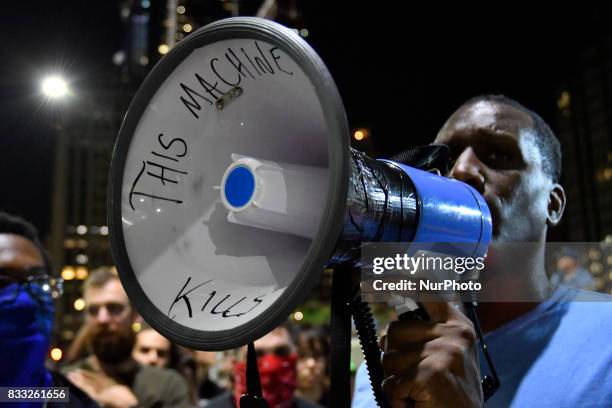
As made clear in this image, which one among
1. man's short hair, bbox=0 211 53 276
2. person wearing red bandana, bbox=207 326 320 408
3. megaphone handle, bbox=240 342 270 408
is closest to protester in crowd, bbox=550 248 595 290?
megaphone handle, bbox=240 342 270 408

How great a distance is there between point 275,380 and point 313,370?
1.41 m

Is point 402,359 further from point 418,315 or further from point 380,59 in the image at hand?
point 380,59

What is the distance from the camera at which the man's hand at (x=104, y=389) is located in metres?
3.03

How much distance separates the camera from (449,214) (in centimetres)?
96

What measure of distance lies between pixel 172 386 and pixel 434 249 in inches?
108

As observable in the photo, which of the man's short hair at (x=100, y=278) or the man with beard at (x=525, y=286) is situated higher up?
the man's short hair at (x=100, y=278)

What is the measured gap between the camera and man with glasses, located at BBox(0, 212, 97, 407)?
1.81m

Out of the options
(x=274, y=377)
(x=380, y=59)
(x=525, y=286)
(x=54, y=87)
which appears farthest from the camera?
(x=380, y=59)

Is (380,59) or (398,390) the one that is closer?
(398,390)

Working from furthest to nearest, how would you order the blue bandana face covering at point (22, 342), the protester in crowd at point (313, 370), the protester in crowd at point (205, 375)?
1. the protester in crowd at point (205, 375)
2. the protester in crowd at point (313, 370)
3. the blue bandana face covering at point (22, 342)

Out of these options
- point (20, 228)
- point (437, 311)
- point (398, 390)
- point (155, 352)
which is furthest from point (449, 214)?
point (155, 352)

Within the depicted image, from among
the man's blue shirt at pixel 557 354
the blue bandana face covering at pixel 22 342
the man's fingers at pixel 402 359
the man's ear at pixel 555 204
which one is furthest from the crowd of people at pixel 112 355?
the man's ear at pixel 555 204

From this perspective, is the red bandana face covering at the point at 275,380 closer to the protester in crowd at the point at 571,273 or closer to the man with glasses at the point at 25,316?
the man with glasses at the point at 25,316

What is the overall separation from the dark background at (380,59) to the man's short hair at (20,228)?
0.06m
